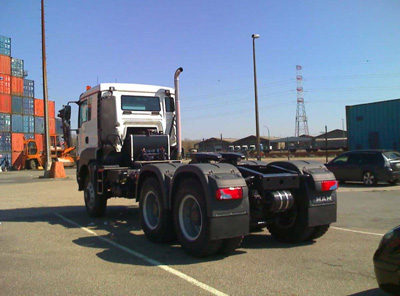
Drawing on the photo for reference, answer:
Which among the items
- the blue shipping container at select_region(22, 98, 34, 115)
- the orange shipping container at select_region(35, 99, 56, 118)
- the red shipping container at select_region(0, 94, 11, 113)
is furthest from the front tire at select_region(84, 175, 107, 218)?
the orange shipping container at select_region(35, 99, 56, 118)

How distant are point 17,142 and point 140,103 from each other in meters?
35.7

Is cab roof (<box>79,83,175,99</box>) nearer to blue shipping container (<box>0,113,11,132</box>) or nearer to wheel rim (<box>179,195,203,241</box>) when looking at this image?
wheel rim (<box>179,195,203,241</box>)

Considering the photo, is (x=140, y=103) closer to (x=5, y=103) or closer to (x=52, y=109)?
(x=5, y=103)

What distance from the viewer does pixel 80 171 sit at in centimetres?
1030

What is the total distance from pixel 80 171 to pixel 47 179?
14493mm

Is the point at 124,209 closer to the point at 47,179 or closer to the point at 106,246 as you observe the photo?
the point at 106,246

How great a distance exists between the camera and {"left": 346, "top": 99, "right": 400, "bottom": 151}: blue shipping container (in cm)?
2311

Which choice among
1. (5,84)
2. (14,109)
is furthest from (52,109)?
(5,84)

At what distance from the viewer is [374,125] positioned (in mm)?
24094

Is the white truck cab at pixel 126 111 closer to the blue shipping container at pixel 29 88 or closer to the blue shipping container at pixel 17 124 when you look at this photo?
the blue shipping container at pixel 17 124

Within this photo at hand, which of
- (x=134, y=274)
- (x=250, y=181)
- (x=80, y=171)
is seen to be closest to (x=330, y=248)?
(x=250, y=181)

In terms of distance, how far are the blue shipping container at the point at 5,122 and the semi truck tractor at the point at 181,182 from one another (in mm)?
33420

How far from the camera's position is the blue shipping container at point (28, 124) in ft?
136

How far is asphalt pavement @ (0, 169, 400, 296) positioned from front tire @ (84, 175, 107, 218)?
49 centimetres
